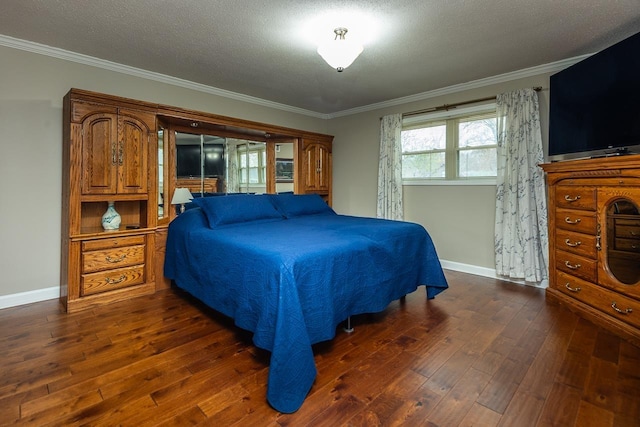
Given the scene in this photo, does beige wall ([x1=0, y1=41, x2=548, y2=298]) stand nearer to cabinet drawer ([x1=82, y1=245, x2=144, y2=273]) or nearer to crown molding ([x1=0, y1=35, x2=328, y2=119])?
crown molding ([x1=0, y1=35, x2=328, y2=119])

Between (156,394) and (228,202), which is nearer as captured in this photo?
(156,394)

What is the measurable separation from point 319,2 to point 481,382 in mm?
2615

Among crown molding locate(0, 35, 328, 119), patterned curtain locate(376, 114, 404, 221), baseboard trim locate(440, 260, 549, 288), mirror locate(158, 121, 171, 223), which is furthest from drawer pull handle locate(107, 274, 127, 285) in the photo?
baseboard trim locate(440, 260, 549, 288)

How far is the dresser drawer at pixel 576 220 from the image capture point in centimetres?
255

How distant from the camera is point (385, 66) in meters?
3.28

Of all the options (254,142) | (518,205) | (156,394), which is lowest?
(156,394)

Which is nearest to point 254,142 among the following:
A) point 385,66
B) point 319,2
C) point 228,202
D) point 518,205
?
point 228,202

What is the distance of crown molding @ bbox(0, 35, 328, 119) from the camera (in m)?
2.74

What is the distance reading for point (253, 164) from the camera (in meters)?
4.50

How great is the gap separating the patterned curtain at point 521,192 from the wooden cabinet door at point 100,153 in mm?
4107

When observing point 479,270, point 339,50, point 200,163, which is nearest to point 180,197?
point 200,163

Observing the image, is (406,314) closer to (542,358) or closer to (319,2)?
(542,358)

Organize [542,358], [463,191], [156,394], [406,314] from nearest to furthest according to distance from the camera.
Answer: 1. [156,394]
2. [542,358]
3. [406,314]
4. [463,191]

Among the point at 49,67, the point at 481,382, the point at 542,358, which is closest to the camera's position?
the point at 481,382
